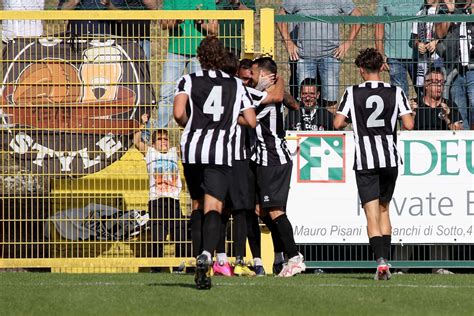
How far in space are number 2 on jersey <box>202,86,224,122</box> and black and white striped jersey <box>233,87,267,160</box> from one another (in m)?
1.05

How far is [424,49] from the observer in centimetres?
1464

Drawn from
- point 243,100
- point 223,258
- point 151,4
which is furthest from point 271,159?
point 151,4

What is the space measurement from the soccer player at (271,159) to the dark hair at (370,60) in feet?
3.40

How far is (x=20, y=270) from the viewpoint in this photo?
15.0m

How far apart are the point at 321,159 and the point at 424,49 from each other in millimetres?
1781

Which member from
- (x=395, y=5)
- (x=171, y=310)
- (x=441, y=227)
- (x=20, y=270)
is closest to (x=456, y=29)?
(x=395, y=5)

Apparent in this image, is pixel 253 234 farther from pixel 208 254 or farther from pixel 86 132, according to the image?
pixel 208 254

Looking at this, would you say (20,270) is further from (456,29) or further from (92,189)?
(456,29)

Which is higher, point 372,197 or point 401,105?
point 401,105

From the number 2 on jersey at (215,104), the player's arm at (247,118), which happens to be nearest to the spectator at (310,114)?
the player's arm at (247,118)

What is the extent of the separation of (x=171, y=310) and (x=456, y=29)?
690 cm

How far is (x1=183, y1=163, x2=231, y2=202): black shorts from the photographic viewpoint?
10.5 m

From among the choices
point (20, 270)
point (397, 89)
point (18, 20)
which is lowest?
point (20, 270)

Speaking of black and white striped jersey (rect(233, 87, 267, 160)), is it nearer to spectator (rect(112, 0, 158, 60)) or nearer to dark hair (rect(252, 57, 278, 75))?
dark hair (rect(252, 57, 278, 75))
